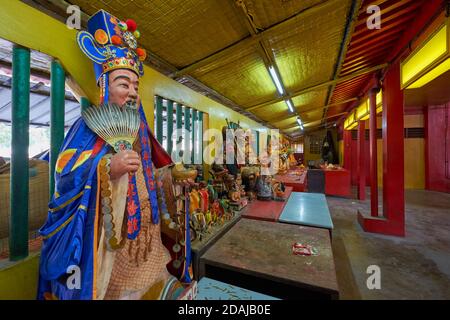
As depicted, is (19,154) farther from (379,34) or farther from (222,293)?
(379,34)

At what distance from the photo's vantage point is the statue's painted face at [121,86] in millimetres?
1012

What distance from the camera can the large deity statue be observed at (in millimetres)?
813

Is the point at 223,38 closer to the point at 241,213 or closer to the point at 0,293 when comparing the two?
the point at 241,213

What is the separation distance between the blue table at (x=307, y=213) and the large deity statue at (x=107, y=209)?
1.57 m

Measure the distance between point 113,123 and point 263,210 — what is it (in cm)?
219

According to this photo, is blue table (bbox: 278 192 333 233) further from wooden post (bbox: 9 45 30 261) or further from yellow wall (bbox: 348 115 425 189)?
yellow wall (bbox: 348 115 425 189)

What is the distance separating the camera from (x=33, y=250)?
109cm

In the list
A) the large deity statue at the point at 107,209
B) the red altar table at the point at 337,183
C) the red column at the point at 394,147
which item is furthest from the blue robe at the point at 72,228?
the red altar table at the point at 337,183

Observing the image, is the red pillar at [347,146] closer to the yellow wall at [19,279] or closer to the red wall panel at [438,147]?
the red wall panel at [438,147]

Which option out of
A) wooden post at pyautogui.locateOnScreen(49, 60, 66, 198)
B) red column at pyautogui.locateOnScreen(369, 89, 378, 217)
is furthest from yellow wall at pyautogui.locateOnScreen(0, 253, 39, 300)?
red column at pyautogui.locateOnScreen(369, 89, 378, 217)

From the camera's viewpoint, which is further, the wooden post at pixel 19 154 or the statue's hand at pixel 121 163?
the wooden post at pixel 19 154

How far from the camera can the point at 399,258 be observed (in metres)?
2.72

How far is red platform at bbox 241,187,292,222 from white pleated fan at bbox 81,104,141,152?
→ 1.79 metres

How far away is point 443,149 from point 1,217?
11892 millimetres
